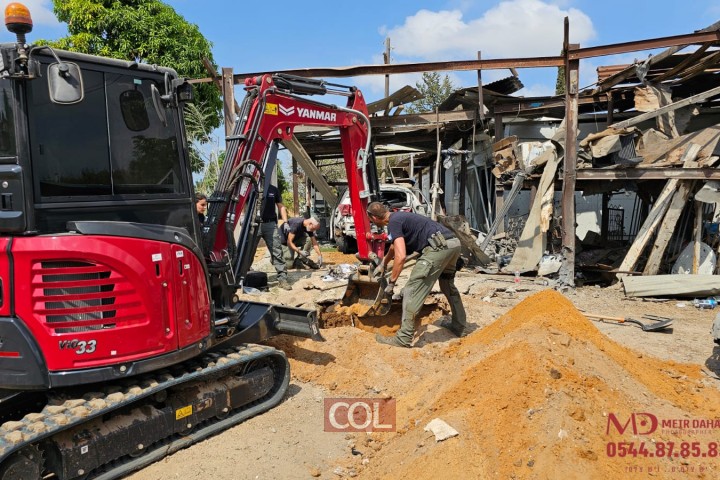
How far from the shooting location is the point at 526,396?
3.60 m

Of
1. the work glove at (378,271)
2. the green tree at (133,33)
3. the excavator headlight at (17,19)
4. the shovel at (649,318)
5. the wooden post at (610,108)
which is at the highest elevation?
the green tree at (133,33)

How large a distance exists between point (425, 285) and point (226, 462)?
2788mm

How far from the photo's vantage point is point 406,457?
3463 millimetres

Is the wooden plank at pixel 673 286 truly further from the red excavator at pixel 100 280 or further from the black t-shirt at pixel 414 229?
the red excavator at pixel 100 280

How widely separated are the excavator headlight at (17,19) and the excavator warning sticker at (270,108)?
2.35 metres

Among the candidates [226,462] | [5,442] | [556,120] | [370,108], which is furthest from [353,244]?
[5,442]

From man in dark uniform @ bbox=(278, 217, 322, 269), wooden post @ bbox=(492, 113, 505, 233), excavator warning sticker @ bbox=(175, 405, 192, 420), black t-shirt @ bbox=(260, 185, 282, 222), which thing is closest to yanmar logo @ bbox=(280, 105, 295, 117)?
excavator warning sticker @ bbox=(175, 405, 192, 420)

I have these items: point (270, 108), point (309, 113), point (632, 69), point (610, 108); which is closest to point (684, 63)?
point (632, 69)

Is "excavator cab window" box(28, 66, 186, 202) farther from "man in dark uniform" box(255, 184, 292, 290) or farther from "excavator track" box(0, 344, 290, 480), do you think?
"man in dark uniform" box(255, 184, 292, 290)

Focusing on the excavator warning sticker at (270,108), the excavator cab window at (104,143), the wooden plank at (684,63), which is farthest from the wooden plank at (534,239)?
the excavator cab window at (104,143)

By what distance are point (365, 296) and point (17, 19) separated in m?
4.73

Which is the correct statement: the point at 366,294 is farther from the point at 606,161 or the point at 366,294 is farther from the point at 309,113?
the point at 606,161

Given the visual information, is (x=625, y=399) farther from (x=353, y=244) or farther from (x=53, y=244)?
(x=353, y=244)

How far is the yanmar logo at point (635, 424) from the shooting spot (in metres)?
3.30
